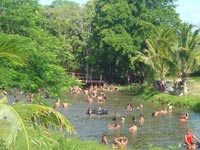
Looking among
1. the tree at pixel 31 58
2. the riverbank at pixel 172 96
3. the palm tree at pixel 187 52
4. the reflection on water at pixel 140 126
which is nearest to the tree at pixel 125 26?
the riverbank at pixel 172 96

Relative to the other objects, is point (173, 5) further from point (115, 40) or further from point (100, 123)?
point (100, 123)

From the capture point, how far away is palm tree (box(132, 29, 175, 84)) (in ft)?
132

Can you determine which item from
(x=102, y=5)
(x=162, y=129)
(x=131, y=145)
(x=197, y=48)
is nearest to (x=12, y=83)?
(x=131, y=145)

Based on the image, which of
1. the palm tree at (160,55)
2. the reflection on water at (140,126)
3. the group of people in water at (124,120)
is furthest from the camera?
the palm tree at (160,55)

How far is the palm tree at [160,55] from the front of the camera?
40156mm

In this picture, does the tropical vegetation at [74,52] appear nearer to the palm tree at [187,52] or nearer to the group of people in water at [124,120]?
the palm tree at [187,52]

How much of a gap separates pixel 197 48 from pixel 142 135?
15452 mm

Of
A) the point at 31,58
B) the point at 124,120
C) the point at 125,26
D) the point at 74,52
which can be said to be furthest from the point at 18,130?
the point at 74,52

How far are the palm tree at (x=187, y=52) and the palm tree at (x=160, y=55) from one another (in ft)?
3.17

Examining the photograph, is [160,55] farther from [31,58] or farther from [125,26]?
[31,58]

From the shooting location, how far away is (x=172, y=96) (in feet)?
127

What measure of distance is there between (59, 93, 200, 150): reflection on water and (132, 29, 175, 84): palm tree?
4.22 meters

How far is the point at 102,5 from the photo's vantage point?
54000 millimetres

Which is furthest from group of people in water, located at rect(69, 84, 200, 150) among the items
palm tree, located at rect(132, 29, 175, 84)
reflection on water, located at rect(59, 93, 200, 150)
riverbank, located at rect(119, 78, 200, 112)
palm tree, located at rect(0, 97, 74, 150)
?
palm tree, located at rect(0, 97, 74, 150)
